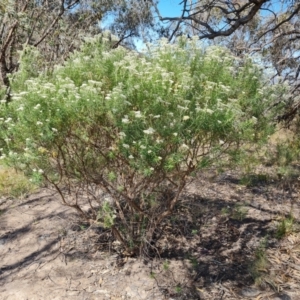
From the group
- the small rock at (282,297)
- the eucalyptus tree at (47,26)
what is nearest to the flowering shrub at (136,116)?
Answer: the small rock at (282,297)

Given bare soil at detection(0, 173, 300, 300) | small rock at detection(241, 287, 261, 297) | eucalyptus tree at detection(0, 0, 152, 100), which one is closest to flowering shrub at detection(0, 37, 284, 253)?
bare soil at detection(0, 173, 300, 300)

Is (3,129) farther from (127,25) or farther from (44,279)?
(127,25)

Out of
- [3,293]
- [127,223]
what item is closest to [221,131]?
[127,223]

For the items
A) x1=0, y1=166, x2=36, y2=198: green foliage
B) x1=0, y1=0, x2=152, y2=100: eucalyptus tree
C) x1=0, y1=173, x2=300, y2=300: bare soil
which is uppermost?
x1=0, y1=0, x2=152, y2=100: eucalyptus tree

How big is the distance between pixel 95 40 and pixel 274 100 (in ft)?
5.26

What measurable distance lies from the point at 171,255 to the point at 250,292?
2.70 ft

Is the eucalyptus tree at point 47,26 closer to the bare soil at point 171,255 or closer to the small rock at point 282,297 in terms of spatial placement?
the bare soil at point 171,255

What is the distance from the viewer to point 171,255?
12.6 feet

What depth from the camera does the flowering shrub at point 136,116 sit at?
254 centimetres

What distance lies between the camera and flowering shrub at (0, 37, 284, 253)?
2535 mm

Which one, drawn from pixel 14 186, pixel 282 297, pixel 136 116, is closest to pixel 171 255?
pixel 282 297

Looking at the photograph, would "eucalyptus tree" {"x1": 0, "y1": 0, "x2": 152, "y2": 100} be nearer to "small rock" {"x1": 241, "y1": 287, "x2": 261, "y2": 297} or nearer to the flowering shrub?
the flowering shrub

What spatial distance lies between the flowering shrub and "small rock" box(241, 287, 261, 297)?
3.21 ft

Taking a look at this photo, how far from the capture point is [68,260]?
3.82m
